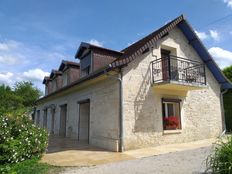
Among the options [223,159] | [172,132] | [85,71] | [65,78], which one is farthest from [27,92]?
[223,159]

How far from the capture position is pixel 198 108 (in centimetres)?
1313

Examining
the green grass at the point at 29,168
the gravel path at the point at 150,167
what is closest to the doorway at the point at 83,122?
the green grass at the point at 29,168

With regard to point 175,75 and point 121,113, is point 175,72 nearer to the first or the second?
point 175,75

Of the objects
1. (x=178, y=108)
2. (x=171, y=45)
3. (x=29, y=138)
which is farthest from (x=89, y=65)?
(x=29, y=138)

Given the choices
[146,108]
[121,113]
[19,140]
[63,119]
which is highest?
[146,108]

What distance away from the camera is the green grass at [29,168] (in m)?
6.07

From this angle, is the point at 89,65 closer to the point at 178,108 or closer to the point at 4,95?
the point at 178,108

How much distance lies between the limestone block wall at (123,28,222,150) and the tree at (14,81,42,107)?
19.2 meters

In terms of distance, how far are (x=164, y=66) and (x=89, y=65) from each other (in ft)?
15.7

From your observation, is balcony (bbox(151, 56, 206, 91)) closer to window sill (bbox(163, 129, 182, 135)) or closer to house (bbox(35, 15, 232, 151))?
house (bbox(35, 15, 232, 151))

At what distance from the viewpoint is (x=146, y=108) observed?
10469mm

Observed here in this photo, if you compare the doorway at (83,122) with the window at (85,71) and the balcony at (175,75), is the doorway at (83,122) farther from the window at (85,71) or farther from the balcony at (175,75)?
the balcony at (175,75)

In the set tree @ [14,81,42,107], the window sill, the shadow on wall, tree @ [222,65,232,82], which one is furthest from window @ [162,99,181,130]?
tree @ [14,81,42,107]

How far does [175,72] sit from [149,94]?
2.51m
